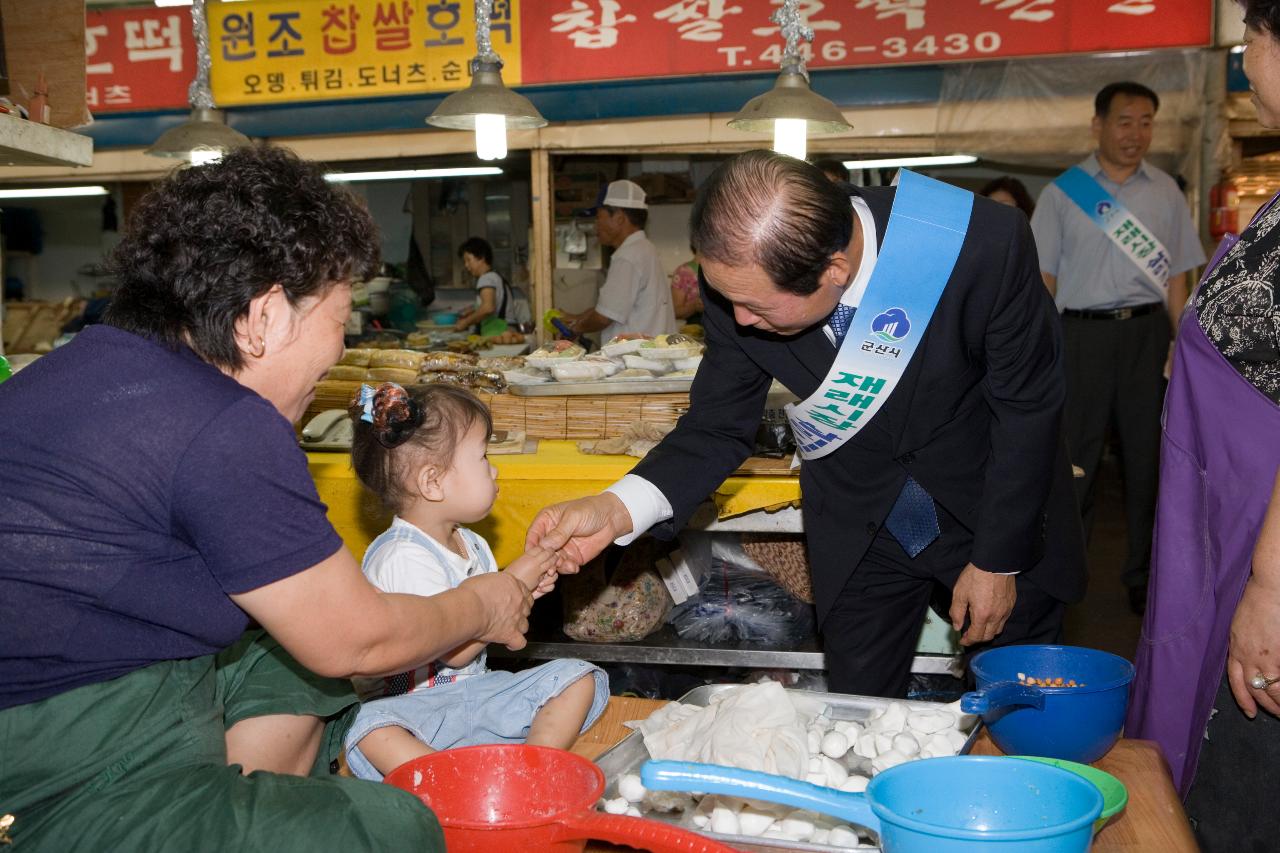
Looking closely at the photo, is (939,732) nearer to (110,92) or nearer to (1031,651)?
(1031,651)

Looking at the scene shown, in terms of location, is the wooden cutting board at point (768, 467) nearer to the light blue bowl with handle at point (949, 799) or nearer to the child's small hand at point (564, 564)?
the child's small hand at point (564, 564)

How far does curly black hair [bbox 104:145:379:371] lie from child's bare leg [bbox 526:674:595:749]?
1.08 meters

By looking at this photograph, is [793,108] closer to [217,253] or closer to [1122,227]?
[1122,227]

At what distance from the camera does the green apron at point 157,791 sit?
1.36 metres

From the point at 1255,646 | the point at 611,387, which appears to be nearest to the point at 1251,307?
the point at 1255,646

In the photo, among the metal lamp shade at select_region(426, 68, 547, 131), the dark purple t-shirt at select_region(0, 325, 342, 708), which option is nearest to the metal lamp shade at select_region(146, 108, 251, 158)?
the metal lamp shade at select_region(426, 68, 547, 131)

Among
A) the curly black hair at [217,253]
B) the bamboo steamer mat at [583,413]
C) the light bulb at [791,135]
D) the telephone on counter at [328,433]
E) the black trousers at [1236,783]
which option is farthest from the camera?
the light bulb at [791,135]

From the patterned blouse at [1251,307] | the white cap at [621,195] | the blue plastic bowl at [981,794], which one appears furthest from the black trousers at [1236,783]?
the white cap at [621,195]

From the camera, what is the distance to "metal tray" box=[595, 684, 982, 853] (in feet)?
5.00

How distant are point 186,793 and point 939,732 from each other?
1.23 metres

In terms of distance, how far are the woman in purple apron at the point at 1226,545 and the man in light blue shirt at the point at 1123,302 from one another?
2968 mm

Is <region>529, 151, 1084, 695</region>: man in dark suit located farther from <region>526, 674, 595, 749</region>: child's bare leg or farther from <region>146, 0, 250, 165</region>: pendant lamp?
<region>146, 0, 250, 165</region>: pendant lamp

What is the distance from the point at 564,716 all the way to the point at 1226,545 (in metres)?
1.29

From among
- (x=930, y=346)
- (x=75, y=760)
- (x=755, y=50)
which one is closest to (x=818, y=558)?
(x=930, y=346)
